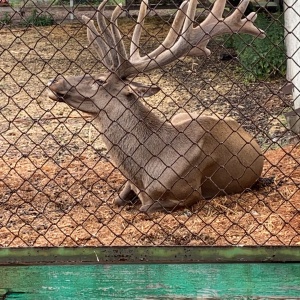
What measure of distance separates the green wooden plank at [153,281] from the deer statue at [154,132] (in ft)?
7.10

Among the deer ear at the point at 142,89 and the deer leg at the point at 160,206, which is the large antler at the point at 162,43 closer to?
the deer ear at the point at 142,89

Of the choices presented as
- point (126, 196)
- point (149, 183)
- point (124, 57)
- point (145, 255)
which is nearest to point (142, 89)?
point (124, 57)

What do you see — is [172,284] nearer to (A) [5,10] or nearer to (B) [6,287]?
(B) [6,287]

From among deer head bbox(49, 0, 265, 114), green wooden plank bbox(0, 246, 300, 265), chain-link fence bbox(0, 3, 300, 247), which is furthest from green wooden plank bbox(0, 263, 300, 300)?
deer head bbox(49, 0, 265, 114)

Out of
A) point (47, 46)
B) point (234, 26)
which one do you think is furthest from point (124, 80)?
point (47, 46)

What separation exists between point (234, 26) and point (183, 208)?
1.45 metres

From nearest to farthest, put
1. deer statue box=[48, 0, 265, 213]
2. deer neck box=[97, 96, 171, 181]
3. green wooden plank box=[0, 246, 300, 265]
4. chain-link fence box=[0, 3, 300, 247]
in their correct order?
green wooden plank box=[0, 246, 300, 265]
chain-link fence box=[0, 3, 300, 247]
deer statue box=[48, 0, 265, 213]
deer neck box=[97, 96, 171, 181]

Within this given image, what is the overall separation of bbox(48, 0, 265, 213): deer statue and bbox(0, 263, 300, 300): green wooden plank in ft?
7.10

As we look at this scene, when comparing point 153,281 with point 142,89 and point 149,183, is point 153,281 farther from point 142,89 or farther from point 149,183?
point 142,89

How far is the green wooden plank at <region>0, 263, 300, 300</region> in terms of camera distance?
4.00 m

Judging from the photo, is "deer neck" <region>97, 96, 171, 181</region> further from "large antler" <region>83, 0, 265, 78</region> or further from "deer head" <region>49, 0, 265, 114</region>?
"large antler" <region>83, 0, 265, 78</region>

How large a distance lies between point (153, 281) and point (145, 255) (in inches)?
5.5

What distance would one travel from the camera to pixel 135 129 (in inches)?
260

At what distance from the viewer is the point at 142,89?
642 centimetres
